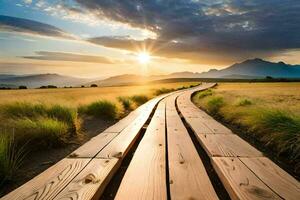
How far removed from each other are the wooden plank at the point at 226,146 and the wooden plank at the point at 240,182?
0.84 feet

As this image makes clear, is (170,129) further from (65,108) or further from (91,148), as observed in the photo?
(65,108)

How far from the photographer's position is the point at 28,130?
3957mm

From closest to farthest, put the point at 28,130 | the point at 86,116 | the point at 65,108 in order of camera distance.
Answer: the point at 28,130 < the point at 65,108 < the point at 86,116

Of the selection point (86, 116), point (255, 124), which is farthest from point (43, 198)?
point (86, 116)

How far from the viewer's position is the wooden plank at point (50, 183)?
1.65 metres

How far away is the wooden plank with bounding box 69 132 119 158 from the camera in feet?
8.39

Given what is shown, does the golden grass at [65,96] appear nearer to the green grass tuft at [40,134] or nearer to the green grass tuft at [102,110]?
the green grass tuft at [102,110]

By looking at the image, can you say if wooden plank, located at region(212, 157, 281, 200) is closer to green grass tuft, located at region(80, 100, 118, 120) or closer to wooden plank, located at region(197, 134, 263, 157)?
wooden plank, located at region(197, 134, 263, 157)

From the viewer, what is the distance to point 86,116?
7148mm

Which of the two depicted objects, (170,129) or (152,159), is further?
(170,129)

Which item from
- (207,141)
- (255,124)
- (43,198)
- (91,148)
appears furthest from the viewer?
(255,124)

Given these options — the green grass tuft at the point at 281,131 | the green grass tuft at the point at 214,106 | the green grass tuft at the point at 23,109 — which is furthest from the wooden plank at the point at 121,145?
the green grass tuft at the point at 214,106

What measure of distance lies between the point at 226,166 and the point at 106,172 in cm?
111

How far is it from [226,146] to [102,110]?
4896 millimetres
